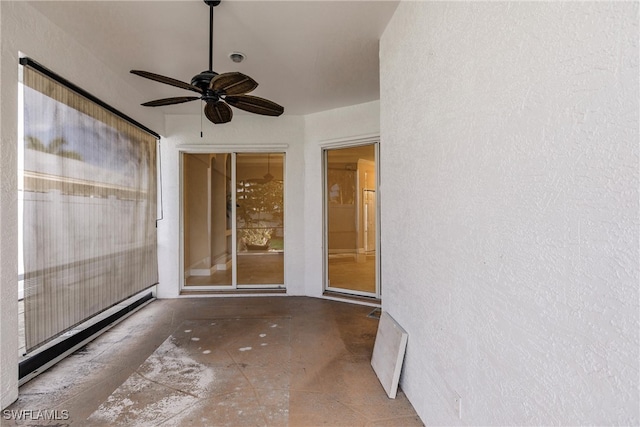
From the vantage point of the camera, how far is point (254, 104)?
2531mm

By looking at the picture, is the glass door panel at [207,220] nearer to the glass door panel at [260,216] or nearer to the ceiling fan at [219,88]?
the glass door panel at [260,216]

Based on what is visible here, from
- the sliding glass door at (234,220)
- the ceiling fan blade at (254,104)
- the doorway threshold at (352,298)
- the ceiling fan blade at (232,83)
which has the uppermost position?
the ceiling fan blade at (254,104)

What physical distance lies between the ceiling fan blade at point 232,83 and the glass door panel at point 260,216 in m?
2.61

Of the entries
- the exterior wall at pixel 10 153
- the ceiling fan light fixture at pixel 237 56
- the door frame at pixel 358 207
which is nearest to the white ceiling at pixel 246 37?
the ceiling fan light fixture at pixel 237 56

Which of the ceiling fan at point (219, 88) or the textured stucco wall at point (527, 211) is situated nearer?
the textured stucco wall at point (527, 211)

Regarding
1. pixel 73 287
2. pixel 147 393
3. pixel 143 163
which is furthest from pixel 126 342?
pixel 143 163

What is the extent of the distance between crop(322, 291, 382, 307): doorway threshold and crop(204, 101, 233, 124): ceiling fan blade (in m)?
2.94

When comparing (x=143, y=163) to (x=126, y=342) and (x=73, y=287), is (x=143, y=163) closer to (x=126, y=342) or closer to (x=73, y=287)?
(x=73, y=287)

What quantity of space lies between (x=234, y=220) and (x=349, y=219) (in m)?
1.91

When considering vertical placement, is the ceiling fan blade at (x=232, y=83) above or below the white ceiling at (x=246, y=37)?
below

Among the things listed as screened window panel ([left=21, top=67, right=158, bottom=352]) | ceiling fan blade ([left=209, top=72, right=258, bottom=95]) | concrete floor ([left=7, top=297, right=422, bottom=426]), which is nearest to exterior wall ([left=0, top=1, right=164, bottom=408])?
screened window panel ([left=21, top=67, right=158, bottom=352])

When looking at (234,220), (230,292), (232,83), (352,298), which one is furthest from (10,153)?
(352,298)

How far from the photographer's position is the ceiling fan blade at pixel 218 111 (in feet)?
8.28

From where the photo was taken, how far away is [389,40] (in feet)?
7.68
